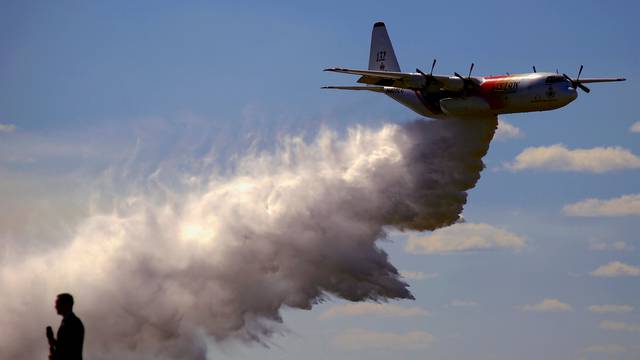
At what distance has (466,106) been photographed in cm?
4903

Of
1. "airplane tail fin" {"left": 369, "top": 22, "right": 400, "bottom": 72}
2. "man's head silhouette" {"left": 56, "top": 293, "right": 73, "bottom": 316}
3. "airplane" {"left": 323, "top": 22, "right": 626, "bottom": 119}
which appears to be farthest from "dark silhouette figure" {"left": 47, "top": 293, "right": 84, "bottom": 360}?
"airplane tail fin" {"left": 369, "top": 22, "right": 400, "bottom": 72}

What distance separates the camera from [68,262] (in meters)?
50.9

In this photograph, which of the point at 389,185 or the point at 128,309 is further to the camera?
the point at 389,185

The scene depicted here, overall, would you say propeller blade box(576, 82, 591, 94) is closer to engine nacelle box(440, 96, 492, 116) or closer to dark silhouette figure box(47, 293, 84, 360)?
engine nacelle box(440, 96, 492, 116)

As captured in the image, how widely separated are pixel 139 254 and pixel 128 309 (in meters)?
2.98

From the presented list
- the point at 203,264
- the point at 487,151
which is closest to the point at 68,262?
the point at 203,264

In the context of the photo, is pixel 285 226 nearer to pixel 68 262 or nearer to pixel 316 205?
pixel 316 205

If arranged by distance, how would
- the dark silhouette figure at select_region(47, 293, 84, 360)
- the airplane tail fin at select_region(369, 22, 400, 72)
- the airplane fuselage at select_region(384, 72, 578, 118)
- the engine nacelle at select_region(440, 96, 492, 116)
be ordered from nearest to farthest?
the dark silhouette figure at select_region(47, 293, 84, 360), the airplane fuselage at select_region(384, 72, 578, 118), the engine nacelle at select_region(440, 96, 492, 116), the airplane tail fin at select_region(369, 22, 400, 72)

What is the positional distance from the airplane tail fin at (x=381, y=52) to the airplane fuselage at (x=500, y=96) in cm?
708

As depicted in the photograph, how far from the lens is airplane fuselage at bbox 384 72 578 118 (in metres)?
47.8

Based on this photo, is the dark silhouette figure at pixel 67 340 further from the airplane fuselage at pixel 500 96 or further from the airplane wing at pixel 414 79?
the airplane fuselage at pixel 500 96

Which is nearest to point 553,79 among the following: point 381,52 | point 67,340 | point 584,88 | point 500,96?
point 500,96

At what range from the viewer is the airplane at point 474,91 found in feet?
157

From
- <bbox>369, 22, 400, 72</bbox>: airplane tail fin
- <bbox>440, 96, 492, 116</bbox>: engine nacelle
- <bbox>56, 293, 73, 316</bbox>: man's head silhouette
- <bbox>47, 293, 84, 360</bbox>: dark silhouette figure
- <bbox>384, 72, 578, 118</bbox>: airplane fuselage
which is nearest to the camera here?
<bbox>47, 293, 84, 360</bbox>: dark silhouette figure
